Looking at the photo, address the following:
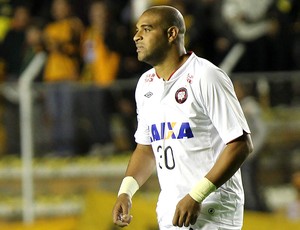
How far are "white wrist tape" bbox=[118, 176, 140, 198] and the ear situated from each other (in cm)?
85

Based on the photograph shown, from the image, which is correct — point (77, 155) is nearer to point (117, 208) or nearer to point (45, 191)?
point (45, 191)

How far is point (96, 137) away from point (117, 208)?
16.6 ft

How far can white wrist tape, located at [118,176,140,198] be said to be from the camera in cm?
510

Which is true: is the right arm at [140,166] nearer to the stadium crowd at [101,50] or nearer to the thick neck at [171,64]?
the thick neck at [171,64]

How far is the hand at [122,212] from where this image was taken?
4879 mm

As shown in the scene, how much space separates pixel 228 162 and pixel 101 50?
6340 millimetres

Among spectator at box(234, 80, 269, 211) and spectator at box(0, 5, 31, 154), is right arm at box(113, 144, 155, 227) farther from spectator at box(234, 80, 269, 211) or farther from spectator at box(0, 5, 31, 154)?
spectator at box(0, 5, 31, 154)

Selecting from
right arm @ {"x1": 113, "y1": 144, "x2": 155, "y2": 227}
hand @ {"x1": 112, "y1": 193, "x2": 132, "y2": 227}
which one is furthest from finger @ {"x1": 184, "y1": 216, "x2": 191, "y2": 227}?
right arm @ {"x1": 113, "y1": 144, "x2": 155, "y2": 227}

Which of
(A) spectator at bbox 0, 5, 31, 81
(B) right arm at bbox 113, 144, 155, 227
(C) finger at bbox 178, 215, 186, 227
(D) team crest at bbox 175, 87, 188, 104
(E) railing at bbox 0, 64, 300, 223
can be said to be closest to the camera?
(C) finger at bbox 178, 215, 186, 227

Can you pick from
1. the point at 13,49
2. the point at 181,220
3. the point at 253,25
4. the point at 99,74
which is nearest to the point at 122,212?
the point at 181,220

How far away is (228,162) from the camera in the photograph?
4.57 metres

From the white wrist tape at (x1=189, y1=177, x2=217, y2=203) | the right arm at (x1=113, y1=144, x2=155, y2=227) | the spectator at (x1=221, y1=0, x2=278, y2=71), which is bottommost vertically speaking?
the white wrist tape at (x1=189, y1=177, x2=217, y2=203)

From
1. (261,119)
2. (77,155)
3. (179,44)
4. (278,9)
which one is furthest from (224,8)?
(179,44)

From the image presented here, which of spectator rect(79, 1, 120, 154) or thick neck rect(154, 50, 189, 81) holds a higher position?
spectator rect(79, 1, 120, 154)
